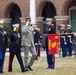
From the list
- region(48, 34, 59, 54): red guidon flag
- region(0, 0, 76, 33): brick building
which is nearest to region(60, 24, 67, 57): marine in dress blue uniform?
region(48, 34, 59, 54): red guidon flag

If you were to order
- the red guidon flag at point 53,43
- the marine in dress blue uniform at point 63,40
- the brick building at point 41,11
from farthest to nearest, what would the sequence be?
the brick building at point 41,11, the marine in dress blue uniform at point 63,40, the red guidon flag at point 53,43

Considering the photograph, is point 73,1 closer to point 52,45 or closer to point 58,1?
point 58,1

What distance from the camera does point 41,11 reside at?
37.1m

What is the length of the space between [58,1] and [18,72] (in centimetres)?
2029

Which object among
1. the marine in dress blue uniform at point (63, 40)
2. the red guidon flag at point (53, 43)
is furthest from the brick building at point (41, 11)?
the red guidon flag at point (53, 43)

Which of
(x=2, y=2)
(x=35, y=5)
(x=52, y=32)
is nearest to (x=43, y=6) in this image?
(x=35, y=5)

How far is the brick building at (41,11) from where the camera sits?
1366 inches

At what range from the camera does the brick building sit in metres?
34.7

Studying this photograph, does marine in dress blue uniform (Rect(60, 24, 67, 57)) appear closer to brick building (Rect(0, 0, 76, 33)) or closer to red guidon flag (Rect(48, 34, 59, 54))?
red guidon flag (Rect(48, 34, 59, 54))

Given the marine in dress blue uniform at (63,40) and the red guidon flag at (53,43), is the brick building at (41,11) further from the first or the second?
the red guidon flag at (53,43)

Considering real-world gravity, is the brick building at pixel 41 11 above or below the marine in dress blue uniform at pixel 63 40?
above

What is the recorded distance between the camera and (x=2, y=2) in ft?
129

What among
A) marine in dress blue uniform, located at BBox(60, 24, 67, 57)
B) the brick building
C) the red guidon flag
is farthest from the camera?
the brick building

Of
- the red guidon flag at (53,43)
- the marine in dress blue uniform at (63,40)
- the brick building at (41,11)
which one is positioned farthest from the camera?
the brick building at (41,11)
